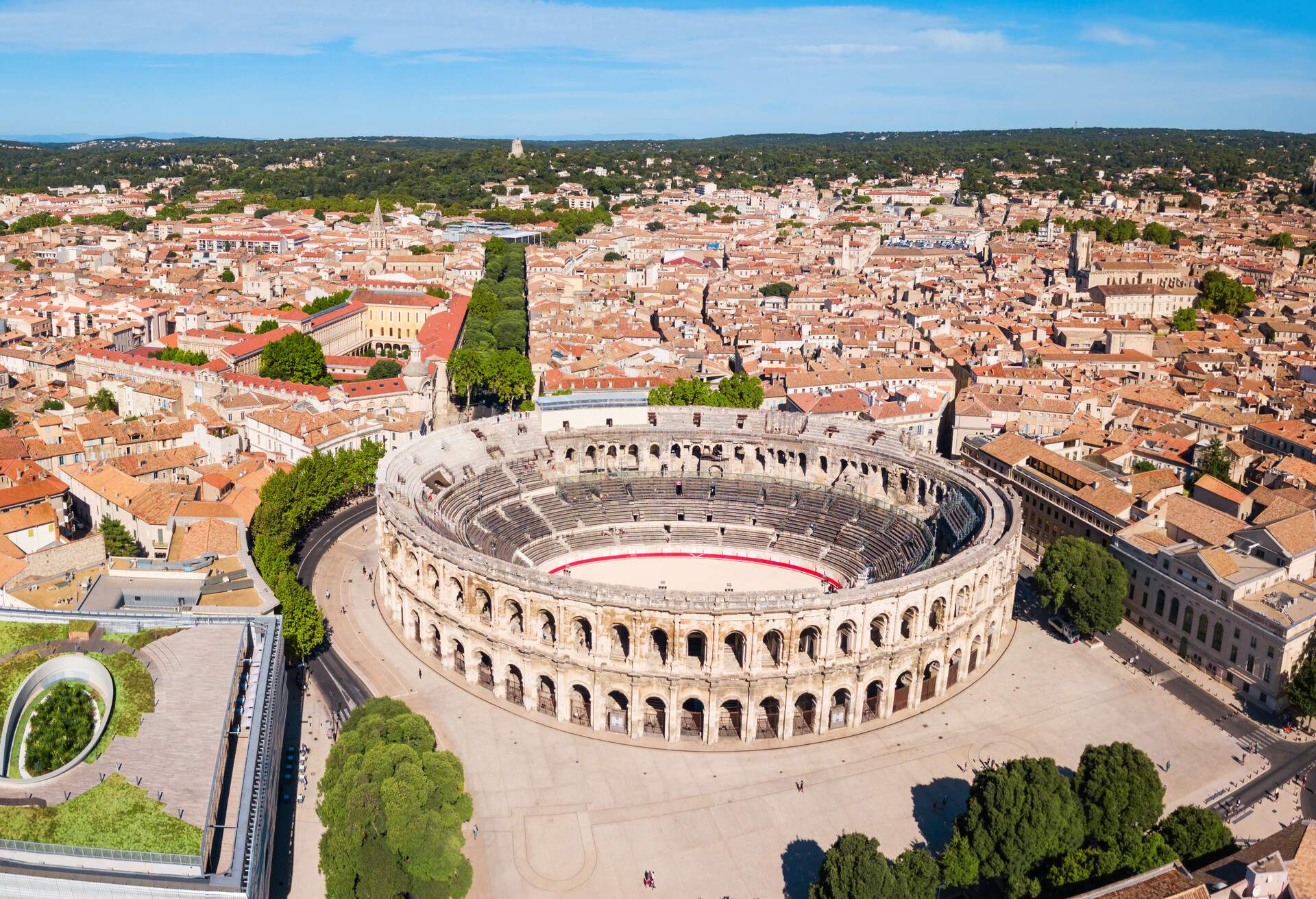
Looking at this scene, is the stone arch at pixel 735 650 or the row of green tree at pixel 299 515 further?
the row of green tree at pixel 299 515

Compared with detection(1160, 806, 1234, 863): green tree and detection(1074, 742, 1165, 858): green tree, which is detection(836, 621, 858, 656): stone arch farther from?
detection(1160, 806, 1234, 863): green tree

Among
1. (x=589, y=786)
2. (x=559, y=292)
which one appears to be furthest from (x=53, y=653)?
(x=559, y=292)

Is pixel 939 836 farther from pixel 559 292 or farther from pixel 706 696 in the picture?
pixel 559 292

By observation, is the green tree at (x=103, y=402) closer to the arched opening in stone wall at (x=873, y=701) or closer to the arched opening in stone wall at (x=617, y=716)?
the arched opening in stone wall at (x=617, y=716)

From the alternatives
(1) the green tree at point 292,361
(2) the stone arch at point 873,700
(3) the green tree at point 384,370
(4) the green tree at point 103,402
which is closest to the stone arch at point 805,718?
(2) the stone arch at point 873,700

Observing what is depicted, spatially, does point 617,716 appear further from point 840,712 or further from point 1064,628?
point 1064,628

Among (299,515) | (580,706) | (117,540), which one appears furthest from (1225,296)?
(117,540)
